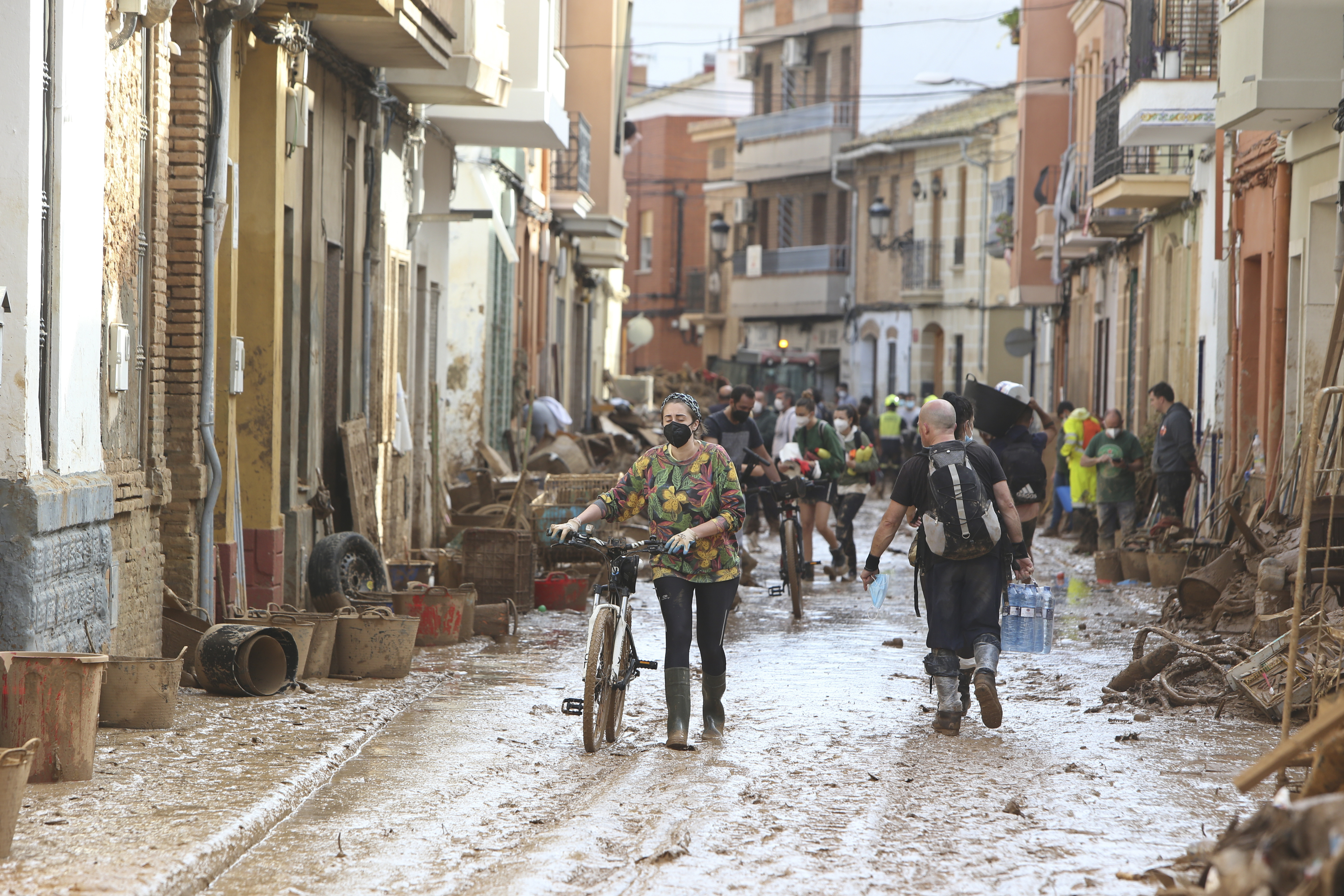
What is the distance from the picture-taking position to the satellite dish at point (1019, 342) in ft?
104

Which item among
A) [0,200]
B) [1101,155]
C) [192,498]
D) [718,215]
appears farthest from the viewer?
[718,215]

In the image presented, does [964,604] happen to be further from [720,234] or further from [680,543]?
[720,234]

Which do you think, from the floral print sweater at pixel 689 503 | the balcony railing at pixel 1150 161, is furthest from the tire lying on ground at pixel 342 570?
the balcony railing at pixel 1150 161

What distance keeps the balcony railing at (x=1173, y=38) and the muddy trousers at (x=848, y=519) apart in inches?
A: 271

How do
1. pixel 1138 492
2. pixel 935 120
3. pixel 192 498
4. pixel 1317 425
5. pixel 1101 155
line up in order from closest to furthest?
pixel 1317 425 < pixel 192 498 < pixel 1138 492 < pixel 1101 155 < pixel 935 120

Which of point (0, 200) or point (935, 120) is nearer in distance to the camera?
point (0, 200)

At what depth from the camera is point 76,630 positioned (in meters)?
8.41

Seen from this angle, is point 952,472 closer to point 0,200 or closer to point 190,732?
point 190,732

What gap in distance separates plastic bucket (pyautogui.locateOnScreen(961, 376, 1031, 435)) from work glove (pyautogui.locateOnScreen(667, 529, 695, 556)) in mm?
5634

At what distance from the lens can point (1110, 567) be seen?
17.3 m

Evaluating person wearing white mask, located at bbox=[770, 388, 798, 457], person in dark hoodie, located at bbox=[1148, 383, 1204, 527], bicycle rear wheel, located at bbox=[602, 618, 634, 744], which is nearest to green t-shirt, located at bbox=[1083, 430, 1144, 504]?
person in dark hoodie, located at bbox=[1148, 383, 1204, 527]

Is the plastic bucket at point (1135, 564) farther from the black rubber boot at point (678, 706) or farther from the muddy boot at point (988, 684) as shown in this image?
the black rubber boot at point (678, 706)

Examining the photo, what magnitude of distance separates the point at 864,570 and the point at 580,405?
29872 mm

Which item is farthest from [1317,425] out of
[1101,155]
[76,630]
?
[1101,155]
